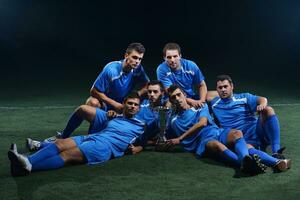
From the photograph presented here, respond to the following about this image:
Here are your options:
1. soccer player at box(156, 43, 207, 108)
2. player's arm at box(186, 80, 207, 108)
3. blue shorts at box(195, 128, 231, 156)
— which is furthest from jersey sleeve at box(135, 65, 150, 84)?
blue shorts at box(195, 128, 231, 156)

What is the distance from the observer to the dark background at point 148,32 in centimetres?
1341

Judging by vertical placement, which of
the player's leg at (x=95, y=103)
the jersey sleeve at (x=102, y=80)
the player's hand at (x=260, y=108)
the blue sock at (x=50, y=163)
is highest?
the jersey sleeve at (x=102, y=80)

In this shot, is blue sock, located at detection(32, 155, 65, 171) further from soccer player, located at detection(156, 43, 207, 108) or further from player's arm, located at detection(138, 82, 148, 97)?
soccer player, located at detection(156, 43, 207, 108)

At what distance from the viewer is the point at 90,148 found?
5.11m

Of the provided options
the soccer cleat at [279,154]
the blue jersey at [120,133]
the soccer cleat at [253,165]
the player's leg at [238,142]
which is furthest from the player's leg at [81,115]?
the soccer cleat at [279,154]

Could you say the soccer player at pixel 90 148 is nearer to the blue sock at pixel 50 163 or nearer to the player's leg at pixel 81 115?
the blue sock at pixel 50 163

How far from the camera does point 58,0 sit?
1791cm

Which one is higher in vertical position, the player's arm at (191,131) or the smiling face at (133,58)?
the smiling face at (133,58)

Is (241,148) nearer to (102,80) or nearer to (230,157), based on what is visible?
(230,157)

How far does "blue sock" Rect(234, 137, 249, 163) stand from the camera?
491 centimetres

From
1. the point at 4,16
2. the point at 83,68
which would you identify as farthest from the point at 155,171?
the point at 4,16

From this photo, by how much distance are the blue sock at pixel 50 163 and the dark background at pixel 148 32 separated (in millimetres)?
7548

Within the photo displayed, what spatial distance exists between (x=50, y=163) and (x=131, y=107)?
1037 mm

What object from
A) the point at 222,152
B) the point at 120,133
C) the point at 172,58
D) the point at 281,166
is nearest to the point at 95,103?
the point at 120,133
